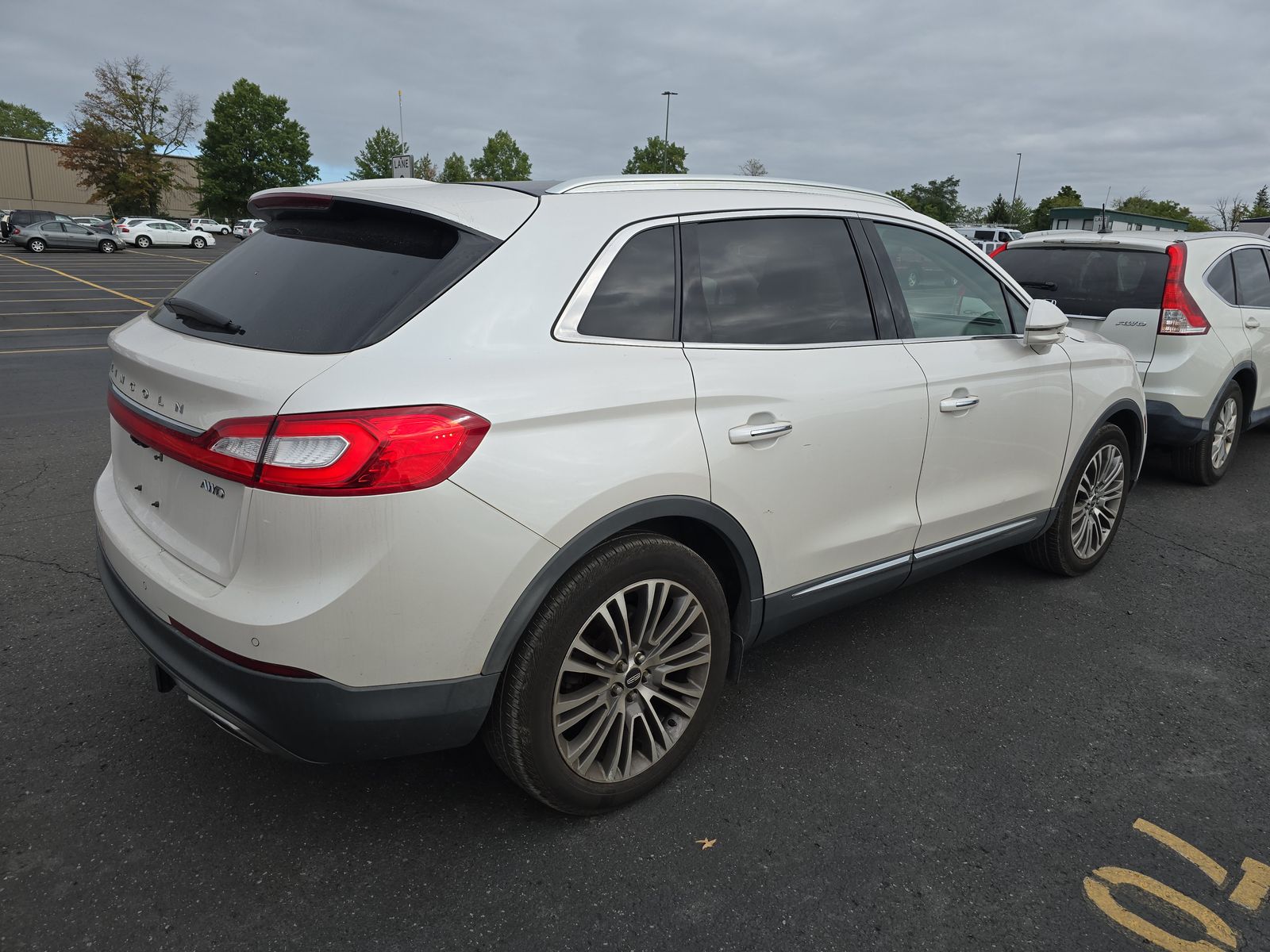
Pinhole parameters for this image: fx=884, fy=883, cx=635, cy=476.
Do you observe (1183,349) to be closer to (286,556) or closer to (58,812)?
(286,556)

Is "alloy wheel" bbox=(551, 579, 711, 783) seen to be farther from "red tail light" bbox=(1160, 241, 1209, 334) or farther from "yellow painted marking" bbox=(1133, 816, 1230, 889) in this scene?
"red tail light" bbox=(1160, 241, 1209, 334)

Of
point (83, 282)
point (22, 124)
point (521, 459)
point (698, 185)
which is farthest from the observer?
point (22, 124)

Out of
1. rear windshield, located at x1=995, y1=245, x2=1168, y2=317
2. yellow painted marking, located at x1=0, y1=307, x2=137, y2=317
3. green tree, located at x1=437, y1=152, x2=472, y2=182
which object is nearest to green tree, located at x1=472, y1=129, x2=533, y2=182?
green tree, located at x1=437, y1=152, x2=472, y2=182

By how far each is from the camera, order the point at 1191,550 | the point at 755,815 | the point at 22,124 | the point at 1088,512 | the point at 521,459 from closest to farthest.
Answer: the point at 521,459
the point at 755,815
the point at 1088,512
the point at 1191,550
the point at 22,124

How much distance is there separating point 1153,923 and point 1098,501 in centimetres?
267

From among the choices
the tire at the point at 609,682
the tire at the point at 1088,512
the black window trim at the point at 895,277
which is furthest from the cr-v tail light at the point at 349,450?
the tire at the point at 1088,512

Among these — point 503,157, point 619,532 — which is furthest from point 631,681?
point 503,157

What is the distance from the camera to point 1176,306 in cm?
581

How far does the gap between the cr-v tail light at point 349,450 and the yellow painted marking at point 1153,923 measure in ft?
6.56

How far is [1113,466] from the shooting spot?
448 centimetres

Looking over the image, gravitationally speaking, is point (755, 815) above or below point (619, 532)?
below

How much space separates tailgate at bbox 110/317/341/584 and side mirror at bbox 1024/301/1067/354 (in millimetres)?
2835

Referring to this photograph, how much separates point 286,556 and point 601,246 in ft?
3.89

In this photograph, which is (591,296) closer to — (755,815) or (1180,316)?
(755,815)
